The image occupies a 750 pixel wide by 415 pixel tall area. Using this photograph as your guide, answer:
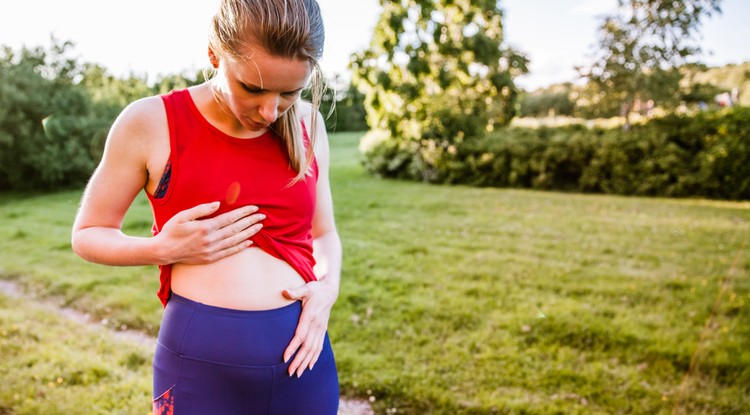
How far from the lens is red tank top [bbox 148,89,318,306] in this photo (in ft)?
4.68

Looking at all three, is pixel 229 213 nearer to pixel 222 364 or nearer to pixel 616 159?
pixel 222 364

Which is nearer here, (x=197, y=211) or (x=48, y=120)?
(x=197, y=211)

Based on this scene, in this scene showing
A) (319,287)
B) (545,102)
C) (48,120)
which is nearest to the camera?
(319,287)

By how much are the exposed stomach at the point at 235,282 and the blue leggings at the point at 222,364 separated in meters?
0.02

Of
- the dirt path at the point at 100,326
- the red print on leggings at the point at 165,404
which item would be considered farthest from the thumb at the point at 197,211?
the dirt path at the point at 100,326

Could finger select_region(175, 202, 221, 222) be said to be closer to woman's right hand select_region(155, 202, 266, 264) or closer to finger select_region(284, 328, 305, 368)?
woman's right hand select_region(155, 202, 266, 264)

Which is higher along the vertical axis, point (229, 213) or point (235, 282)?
point (229, 213)

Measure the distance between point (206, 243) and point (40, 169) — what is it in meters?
15.7

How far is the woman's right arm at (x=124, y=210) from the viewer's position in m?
1.38

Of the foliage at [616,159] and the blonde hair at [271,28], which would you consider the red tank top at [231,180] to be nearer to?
the blonde hair at [271,28]

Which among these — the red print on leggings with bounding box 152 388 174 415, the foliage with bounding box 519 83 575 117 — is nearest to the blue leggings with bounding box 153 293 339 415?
the red print on leggings with bounding box 152 388 174 415

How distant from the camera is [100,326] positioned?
5.13 metres

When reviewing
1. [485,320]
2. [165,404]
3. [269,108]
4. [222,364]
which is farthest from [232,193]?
[485,320]

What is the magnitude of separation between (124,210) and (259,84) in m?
0.51
